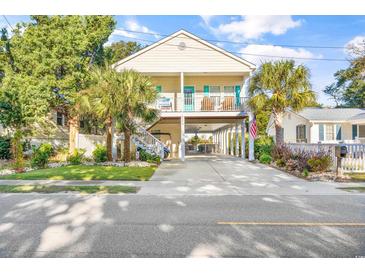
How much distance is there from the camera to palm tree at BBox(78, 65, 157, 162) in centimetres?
1353

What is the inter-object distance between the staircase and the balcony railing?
2.08 meters

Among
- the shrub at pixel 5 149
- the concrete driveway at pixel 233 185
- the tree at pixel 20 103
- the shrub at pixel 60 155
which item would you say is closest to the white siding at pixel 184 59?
the tree at pixel 20 103

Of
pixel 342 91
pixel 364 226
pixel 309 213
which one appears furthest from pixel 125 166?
pixel 342 91

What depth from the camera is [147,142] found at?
17250 mm

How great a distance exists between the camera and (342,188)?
8.62m

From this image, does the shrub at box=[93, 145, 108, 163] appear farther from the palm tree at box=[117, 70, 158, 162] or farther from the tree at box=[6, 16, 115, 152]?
the tree at box=[6, 16, 115, 152]

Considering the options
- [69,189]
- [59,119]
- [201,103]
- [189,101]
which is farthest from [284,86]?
[59,119]

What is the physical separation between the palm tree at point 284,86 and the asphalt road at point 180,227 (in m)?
8.07

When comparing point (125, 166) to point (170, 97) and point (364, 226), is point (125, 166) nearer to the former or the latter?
point (170, 97)

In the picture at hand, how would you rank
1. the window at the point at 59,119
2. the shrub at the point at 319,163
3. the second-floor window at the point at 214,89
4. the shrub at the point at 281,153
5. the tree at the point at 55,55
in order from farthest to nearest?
the window at the point at 59,119 < the second-floor window at the point at 214,89 < the tree at the point at 55,55 < the shrub at the point at 281,153 < the shrub at the point at 319,163

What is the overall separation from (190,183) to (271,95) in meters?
8.16

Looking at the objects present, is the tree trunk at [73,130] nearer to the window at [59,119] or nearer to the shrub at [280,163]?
the window at [59,119]

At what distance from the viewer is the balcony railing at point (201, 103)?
18.1m

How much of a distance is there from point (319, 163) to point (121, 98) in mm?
9728
